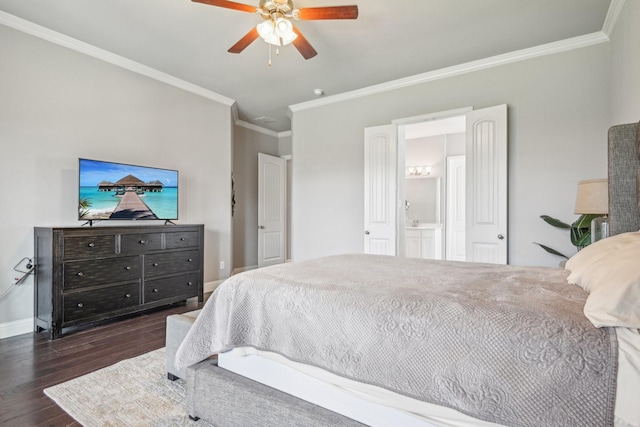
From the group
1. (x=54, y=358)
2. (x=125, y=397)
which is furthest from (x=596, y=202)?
(x=54, y=358)

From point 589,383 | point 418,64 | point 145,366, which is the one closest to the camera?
point 589,383

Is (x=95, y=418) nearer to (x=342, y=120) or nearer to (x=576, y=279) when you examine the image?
(x=576, y=279)

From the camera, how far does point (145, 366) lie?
236cm

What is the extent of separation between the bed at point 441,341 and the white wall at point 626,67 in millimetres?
1688

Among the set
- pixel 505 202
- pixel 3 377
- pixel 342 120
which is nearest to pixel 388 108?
pixel 342 120

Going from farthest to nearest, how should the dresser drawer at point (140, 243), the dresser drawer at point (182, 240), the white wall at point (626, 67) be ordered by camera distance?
1. the dresser drawer at point (182, 240)
2. the dresser drawer at point (140, 243)
3. the white wall at point (626, 67)

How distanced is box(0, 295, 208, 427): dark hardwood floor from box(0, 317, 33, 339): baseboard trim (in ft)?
0.22

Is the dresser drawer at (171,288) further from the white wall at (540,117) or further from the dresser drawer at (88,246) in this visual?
the white wall at (540,117)

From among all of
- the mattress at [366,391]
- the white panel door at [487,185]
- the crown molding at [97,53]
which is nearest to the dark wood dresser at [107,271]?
the crown molding at [97,53]

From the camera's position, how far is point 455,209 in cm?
631

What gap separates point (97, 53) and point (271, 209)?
363 centimetres

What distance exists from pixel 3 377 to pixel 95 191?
1.74 m

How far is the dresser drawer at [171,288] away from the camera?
141 inches

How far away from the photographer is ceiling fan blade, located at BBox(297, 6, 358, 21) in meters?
2.32
